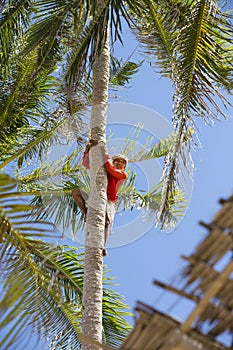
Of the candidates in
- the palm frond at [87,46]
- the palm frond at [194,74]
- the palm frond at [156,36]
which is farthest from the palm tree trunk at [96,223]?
the palm frond at [156,36]

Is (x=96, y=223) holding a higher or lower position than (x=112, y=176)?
lower

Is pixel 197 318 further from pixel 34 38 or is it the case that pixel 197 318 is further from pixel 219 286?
pixel 34 38

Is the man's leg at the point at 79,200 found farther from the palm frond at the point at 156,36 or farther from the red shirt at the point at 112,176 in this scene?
the palm frond at the point at 156,36

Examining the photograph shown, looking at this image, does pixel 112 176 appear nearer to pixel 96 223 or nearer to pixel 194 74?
pixel 96 223

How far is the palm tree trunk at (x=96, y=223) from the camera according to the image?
5551 mm

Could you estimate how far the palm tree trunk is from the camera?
5.55 meters

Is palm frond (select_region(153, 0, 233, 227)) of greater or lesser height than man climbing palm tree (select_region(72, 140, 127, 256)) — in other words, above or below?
above

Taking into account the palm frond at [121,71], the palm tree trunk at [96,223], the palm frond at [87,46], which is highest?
the palm frond at [121,71]

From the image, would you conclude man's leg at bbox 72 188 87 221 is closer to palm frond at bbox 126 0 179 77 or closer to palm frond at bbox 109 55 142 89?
palm frond at bbox 126 0 179 77

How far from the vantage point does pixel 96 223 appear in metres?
6.01

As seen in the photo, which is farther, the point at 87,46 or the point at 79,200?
the point at 87,46

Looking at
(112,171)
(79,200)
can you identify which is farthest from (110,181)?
(79,200)

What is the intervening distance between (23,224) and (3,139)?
20.9ft

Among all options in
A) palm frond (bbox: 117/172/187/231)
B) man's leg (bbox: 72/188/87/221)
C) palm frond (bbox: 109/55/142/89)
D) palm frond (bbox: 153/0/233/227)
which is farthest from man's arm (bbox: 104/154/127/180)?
palm frond (bbox: 109/55/142/89)
